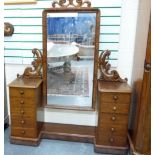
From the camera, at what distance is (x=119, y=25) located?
76.2 inches

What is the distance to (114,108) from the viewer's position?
1835 mm

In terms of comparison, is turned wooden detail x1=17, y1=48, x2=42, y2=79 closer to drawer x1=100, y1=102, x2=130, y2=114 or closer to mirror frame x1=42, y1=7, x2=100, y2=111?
mirror frame x1=42, y1=7, x2=100, y2=111

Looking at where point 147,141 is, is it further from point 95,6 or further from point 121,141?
point 95,6

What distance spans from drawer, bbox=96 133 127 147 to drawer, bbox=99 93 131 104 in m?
0.37

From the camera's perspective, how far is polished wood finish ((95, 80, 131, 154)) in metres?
1.80

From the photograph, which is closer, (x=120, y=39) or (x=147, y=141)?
(x=147, y=141)

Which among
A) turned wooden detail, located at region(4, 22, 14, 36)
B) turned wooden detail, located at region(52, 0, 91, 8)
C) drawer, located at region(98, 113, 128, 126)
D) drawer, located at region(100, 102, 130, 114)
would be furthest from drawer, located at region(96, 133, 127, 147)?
turned wooden detail, located at region(4, 22, 14, 36)

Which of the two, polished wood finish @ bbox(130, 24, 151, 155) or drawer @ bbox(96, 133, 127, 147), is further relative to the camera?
drawer @ bbox(96, 133, 127, 147)

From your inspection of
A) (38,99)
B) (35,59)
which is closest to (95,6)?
(35,59)

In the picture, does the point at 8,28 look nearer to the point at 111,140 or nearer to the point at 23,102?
the point at 23,102

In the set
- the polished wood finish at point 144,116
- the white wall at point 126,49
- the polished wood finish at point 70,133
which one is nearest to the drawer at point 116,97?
the polished wood finish at point 144,116

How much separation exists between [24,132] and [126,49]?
1334 millimetres
